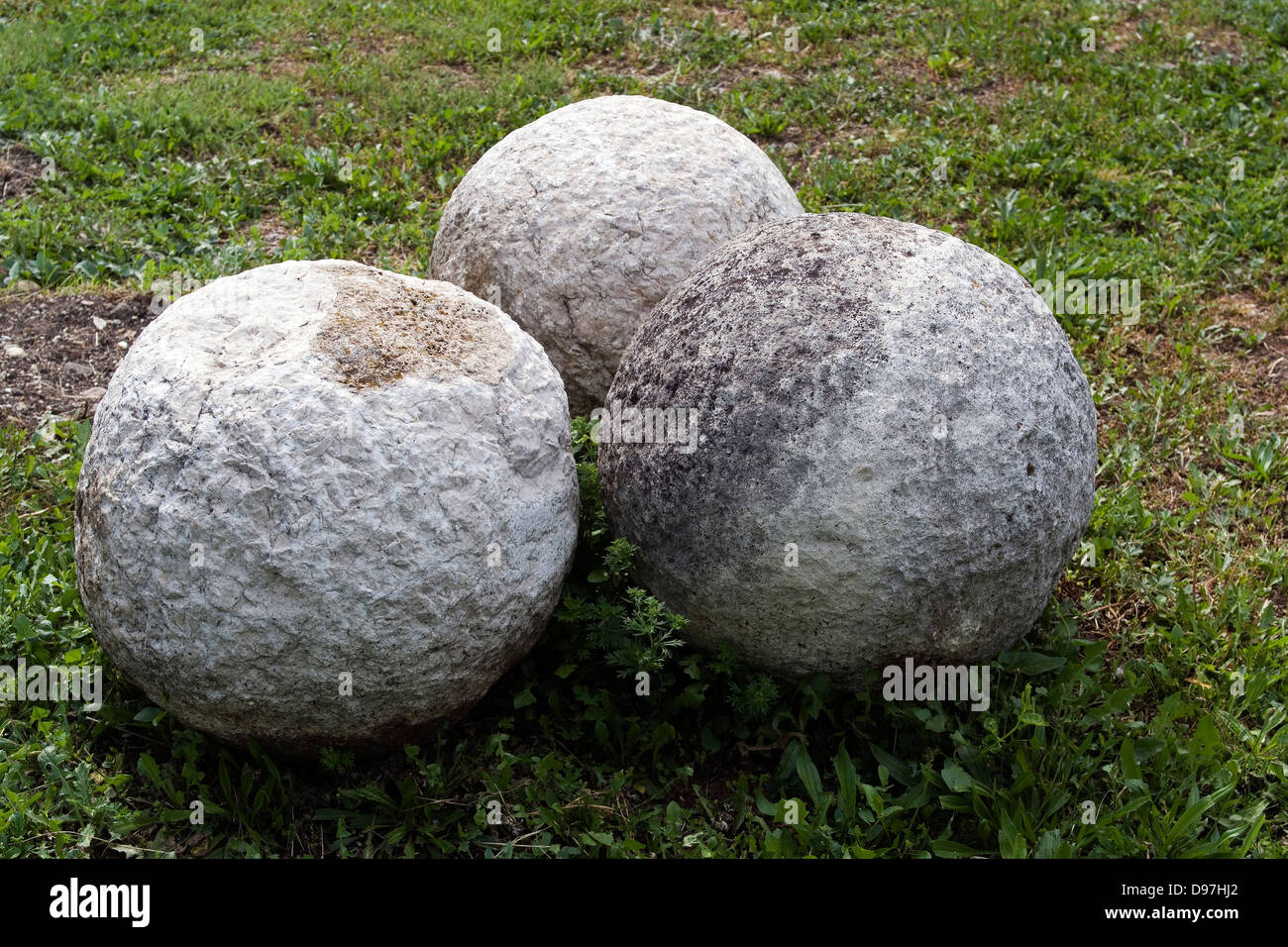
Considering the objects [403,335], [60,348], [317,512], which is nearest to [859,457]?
[403,335]

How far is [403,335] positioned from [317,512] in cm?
63

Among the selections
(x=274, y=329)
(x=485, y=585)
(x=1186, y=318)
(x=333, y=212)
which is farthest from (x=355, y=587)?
(x=1186, y=318)

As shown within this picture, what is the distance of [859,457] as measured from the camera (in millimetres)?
3326

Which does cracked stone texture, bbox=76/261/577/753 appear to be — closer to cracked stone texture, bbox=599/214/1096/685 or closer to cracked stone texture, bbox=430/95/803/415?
cracked stone texture, bbox=599/214/1096/685

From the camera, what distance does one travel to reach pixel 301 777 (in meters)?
3.69

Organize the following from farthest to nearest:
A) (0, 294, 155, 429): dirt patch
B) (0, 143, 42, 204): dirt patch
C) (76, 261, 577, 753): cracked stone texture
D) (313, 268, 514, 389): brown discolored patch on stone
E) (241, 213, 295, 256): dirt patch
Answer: (0, 143, 42, 204): dirt patch < (241, 213, 295, 256): dirt patch < (0, 294, 155, 429): dirt patch < (313, 268, 514, 389): brown discolored patch on stone < (76, 261, 577, 753): cracked stone texture

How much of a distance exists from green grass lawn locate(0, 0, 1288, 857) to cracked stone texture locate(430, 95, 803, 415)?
0.51m

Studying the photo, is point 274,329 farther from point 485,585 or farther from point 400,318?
point 485,585

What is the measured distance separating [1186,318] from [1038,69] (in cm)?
301

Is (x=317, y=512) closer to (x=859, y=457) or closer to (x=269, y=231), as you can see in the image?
(x=859, y=457)

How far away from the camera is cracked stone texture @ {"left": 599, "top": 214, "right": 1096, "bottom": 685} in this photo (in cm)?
336

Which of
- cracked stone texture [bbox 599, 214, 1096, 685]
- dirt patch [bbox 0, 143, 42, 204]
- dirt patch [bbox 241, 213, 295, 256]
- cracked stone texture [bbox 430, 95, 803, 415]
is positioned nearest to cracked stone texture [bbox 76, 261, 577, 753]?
cracked stone texture [bbox 599, 214, 1096, 685]

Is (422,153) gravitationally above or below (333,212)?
above

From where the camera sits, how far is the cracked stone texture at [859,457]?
11.0 ft
